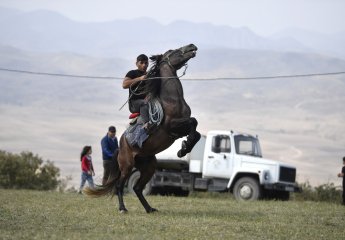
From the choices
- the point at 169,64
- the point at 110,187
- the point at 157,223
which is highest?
the point at 169,64

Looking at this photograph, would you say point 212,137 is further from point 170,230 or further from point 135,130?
point 170,230

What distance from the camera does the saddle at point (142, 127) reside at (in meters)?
14.1

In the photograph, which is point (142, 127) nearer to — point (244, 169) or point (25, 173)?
point (244, 169)

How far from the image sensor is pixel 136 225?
12.5 metres

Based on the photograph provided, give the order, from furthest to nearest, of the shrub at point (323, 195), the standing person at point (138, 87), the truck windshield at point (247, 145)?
the shrub at point (323, 195)
the truck windshield at point (247, 145)
the standing person at point (138, 87)

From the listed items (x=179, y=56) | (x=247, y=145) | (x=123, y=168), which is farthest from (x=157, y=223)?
(x=247, y=145)

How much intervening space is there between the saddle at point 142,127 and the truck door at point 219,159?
1096 centimetres

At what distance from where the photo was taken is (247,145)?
25906 mm

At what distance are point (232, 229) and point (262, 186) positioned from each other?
42.0 feet

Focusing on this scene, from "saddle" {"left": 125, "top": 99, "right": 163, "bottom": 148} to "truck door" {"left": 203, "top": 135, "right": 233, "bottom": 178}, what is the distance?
1096cm

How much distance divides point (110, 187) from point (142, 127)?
1950 mm

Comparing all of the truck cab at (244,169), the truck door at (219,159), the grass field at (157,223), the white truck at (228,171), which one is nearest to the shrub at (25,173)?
the white truck at (228,171)

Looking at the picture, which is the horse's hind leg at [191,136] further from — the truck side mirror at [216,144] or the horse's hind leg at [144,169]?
the truck side mirror at [216,144]

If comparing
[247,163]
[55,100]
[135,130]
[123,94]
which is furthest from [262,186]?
[123,94]
